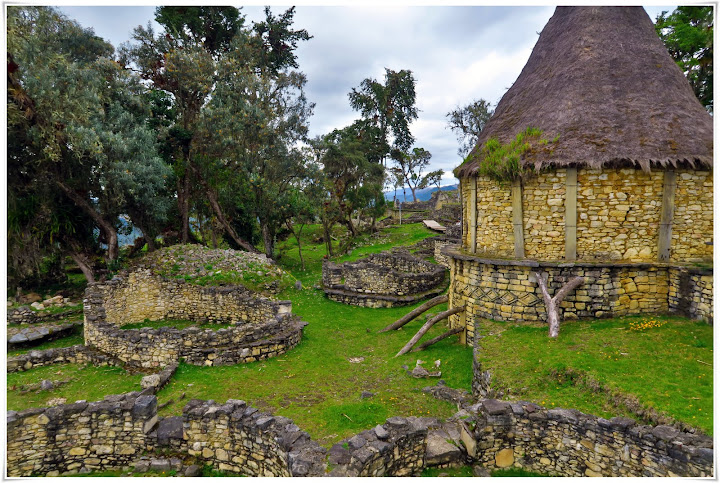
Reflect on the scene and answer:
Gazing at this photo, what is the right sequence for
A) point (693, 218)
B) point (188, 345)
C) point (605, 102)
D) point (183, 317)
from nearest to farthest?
point (693, 218) < point (605, 102) < point (188, 345) < point (183, 317)

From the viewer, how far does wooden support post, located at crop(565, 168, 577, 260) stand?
10.1m

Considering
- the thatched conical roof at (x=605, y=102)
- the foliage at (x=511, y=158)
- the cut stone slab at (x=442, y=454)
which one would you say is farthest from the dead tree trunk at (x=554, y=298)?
the cut stone slab at (x=442, y=454)

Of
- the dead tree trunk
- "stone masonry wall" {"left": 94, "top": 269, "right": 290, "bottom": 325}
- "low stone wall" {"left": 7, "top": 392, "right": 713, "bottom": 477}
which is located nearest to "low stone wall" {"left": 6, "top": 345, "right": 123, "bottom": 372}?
"stone masonry wall" {"left": 94, "top": 269, "right": 290, "bottom": 325}

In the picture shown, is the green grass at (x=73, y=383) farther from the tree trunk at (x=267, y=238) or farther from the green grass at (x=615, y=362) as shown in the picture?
the tree trunk at (x=267, y=238)

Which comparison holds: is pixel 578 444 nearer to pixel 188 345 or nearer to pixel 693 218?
pixel 693 218

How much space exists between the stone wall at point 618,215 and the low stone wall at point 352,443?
5.85m

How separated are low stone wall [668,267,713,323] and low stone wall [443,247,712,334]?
0.02 m

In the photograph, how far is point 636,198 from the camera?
990 centimetres

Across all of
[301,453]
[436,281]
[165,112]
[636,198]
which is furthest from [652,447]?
[165,112]

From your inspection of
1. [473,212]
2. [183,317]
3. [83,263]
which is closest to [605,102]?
[473,212]

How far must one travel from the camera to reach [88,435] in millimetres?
6707

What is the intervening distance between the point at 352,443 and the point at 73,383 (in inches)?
375

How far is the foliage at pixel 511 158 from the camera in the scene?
10.5 metres

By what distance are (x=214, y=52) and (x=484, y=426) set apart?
101 ft
